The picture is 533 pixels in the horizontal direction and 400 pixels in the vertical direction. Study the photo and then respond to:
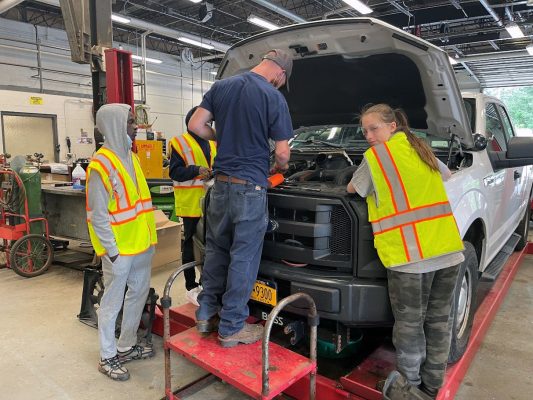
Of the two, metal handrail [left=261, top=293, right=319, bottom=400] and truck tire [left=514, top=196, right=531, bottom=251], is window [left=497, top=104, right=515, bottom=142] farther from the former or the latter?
metal handrail [left=261, top=293, right=319, bottom=400]

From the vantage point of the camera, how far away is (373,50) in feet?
8.45

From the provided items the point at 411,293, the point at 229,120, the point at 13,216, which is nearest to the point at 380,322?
the point at 411,293

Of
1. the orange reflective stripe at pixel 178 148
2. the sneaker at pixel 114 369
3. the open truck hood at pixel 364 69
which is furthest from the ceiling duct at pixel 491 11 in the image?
the sneaker at pixel 114 369

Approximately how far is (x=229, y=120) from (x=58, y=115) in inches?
436

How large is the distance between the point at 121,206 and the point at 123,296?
24.4 inches

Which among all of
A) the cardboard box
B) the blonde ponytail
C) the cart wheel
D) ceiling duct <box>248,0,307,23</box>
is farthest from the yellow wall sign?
the blonde ponytail

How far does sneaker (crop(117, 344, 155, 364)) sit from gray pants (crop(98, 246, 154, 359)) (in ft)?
0.18

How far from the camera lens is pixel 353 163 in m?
3.11

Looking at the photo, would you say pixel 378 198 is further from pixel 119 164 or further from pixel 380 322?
pixel 119 164

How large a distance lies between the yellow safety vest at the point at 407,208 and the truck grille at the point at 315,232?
0.70 ft

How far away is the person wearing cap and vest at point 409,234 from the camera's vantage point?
1936 millimetres

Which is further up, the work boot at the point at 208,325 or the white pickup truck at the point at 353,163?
the white pickup truck at the point at 353,163

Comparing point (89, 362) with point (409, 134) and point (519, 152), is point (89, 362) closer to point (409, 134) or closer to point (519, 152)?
point (409, 134)

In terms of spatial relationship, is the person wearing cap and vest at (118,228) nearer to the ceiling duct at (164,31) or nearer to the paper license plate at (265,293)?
the paper license plate at (265,293)
